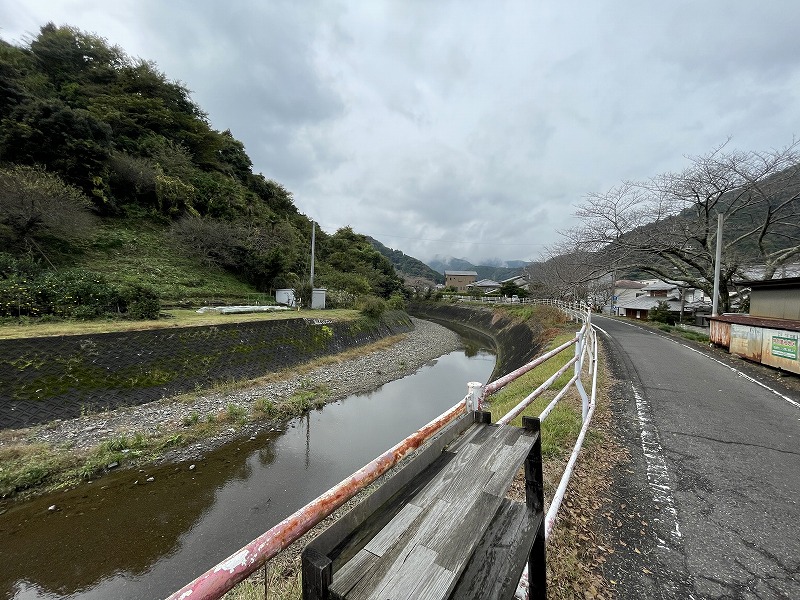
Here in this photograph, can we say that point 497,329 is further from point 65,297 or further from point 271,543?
point 271,543

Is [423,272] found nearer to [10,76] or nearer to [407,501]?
[10,76]

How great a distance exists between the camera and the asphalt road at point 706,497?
1.94 meters

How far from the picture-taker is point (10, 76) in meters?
15.3

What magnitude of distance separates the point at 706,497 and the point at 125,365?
36.3ft

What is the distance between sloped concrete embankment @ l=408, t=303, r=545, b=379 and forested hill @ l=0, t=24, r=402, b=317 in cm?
1126

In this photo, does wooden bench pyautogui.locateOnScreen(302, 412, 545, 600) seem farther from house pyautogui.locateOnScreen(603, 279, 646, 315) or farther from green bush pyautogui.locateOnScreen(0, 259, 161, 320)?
house pyautogui.locateOnScreen(603, 279, 646, 315)

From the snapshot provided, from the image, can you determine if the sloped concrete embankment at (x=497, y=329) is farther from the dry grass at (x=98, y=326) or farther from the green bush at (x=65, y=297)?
the green bush at (x=65, y=297)

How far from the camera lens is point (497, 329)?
87.8ft

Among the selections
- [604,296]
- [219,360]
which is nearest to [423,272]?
[604,296]

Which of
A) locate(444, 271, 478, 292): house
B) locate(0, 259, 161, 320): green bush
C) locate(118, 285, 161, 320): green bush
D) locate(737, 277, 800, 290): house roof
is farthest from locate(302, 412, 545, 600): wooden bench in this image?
locate(444, 271, 478, 292): house

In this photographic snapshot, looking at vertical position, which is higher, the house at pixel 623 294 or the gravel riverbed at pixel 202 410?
the house at pixel 623 294

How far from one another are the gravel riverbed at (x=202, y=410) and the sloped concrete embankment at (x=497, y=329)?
5.09 m

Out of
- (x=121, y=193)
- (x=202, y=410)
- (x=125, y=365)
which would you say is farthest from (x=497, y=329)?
(x=121, y=193)

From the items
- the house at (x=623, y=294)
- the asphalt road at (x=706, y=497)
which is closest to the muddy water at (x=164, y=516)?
the asphalt road at (x=706, y=497)
